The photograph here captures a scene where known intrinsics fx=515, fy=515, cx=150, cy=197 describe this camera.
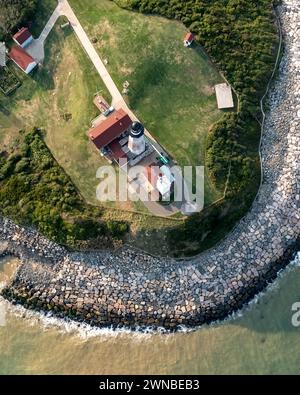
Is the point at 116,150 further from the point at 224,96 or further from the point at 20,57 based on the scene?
the point at 20,57

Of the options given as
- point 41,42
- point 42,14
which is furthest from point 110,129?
point 42,14

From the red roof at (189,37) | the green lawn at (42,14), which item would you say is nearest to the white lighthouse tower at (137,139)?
the red roof at (189,37)

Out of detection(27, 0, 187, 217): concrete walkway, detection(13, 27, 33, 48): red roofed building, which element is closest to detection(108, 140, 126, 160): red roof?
detection(27, 0, 187, 217): concrete walkway

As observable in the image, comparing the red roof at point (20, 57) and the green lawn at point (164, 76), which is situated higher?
the red roof at point (20, 57)

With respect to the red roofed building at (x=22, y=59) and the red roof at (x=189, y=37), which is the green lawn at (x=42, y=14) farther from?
the red roof at (x=189, y=37)

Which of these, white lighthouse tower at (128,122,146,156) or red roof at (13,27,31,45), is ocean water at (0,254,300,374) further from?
red roof at (13,27,31,45)

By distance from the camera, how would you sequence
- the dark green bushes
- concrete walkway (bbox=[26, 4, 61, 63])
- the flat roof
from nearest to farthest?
the dark green bushes, the flat roof, concrete walkway (bbox=[26, 4, 61, 63])

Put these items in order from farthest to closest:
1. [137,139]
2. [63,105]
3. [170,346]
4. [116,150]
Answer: [63,105] → [116,150] → [170,346] → [137,139]
